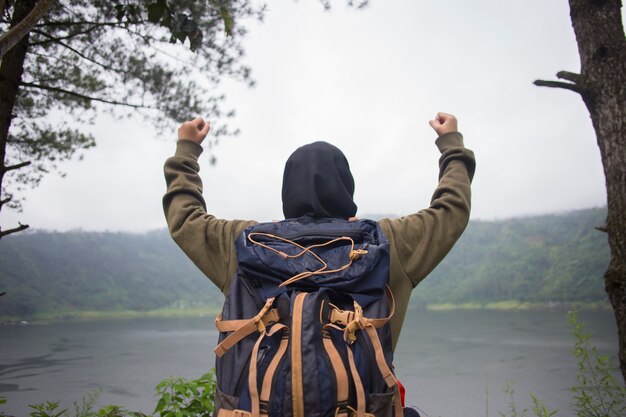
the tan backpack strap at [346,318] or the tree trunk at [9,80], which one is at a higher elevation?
the tree trunk at [9,80]

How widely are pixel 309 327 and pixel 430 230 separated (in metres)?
0.41

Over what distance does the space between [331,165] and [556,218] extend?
10878 centimetres

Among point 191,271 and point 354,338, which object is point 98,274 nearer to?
point 191,271

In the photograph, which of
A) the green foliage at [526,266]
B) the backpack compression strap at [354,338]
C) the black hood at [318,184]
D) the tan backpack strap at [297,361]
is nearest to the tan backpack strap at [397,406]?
the backpack compression strap at [354,338]

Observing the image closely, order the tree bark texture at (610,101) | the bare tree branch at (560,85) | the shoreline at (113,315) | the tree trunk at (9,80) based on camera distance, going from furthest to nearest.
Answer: the shoreline at (113,315) < the tree trunk at (9,80) < the bare tree branch at (560,85) < the tree bark texture at (610,101)

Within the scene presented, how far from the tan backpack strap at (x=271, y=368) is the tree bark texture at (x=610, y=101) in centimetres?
174

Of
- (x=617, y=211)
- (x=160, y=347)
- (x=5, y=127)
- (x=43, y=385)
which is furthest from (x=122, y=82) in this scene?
(x=160, y=347)

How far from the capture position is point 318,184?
3.95ft

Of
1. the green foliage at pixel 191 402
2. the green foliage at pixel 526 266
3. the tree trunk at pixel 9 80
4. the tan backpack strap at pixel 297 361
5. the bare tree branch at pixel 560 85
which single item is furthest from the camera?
the green foliage at pixel 526 266

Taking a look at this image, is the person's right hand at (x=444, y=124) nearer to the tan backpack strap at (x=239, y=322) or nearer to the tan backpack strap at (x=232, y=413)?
the tan backpack strap at (x=239, y=322)

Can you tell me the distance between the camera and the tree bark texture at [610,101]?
2.03 meters

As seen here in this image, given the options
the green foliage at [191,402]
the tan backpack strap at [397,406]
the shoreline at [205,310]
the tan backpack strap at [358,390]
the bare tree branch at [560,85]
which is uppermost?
the bare tree branch at [560,85]

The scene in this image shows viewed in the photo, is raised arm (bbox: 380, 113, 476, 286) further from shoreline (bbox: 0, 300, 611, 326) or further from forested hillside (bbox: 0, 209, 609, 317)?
shoreline (bbox: 0, 300, 611, 326)

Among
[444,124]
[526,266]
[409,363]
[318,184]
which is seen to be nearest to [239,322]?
[318,184]
